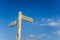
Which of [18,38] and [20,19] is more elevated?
[20,19]

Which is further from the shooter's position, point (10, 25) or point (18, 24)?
point (10, 25)

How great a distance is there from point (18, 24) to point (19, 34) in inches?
13.6

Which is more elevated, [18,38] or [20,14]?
[20,14]

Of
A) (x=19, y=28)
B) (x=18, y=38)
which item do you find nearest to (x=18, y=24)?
(x=19, y=28)

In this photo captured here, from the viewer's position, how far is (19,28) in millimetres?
5469

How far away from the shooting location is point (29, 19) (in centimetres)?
584

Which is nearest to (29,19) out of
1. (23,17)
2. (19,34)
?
(23,17)

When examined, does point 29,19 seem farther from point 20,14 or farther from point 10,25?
point 10,25

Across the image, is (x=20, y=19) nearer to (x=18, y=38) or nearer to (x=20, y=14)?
(x=20, y=14)

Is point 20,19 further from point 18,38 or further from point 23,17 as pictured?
point 18,38

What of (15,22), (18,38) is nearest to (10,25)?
(15,22)

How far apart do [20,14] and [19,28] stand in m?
0.49

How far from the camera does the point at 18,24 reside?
5.50 metres

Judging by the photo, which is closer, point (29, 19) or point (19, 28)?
point (19, 28)
